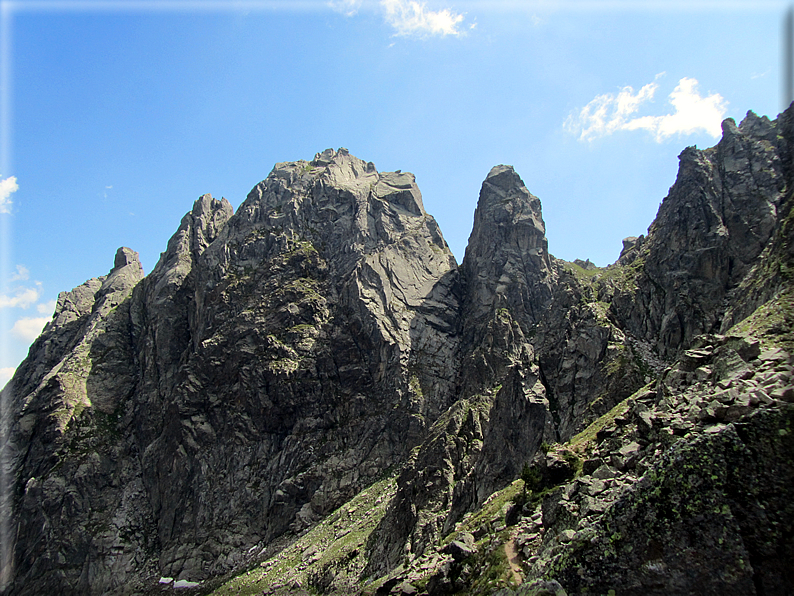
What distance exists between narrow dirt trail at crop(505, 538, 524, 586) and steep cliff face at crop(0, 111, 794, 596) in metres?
0.20

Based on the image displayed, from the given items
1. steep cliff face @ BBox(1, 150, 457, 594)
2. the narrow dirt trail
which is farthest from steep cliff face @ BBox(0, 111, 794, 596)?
steep cliff face @ BBox(1, 150, 457, 594)

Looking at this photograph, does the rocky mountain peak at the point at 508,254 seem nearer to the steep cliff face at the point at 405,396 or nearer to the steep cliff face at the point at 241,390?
the steep cliff face at the point at 405,396

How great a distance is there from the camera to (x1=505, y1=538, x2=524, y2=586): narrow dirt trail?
82.0 ft

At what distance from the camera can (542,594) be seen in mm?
21656

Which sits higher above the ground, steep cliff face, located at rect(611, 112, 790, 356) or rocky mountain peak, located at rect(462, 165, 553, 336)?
rocky mountain peak, located at rect(462, 165, 553, 336)

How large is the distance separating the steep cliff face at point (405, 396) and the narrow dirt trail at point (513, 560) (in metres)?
0.20

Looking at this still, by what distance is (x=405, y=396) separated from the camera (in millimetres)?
113938

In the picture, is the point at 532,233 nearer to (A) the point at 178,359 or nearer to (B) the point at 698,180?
(B) the point at 698,180

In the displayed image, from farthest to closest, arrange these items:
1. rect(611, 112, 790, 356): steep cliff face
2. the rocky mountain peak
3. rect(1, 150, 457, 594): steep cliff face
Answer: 1. the rocky mountain peak
2. rect(1, 150, 457, 594): steep cliff face
3. rect(611, 112, 790, 356): steep cliff face

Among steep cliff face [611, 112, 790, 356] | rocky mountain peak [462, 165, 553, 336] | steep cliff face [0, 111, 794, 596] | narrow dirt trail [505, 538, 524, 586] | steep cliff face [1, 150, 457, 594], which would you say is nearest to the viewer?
steep cliff face [0, 111, 794, 596]

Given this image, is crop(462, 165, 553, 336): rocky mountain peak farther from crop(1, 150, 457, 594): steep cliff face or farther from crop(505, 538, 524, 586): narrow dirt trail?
crop(505, 538, 524, 586): narrow dirt trail

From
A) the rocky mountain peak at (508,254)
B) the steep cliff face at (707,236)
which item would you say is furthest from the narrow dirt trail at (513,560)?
the rocky mountain peak at (508,254)

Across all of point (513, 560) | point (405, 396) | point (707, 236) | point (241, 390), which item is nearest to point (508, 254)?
point (405, 396)

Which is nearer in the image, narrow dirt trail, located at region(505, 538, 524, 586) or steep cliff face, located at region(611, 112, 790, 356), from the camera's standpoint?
narrow dirt trail, located at region(505, 538, 524, 586)
